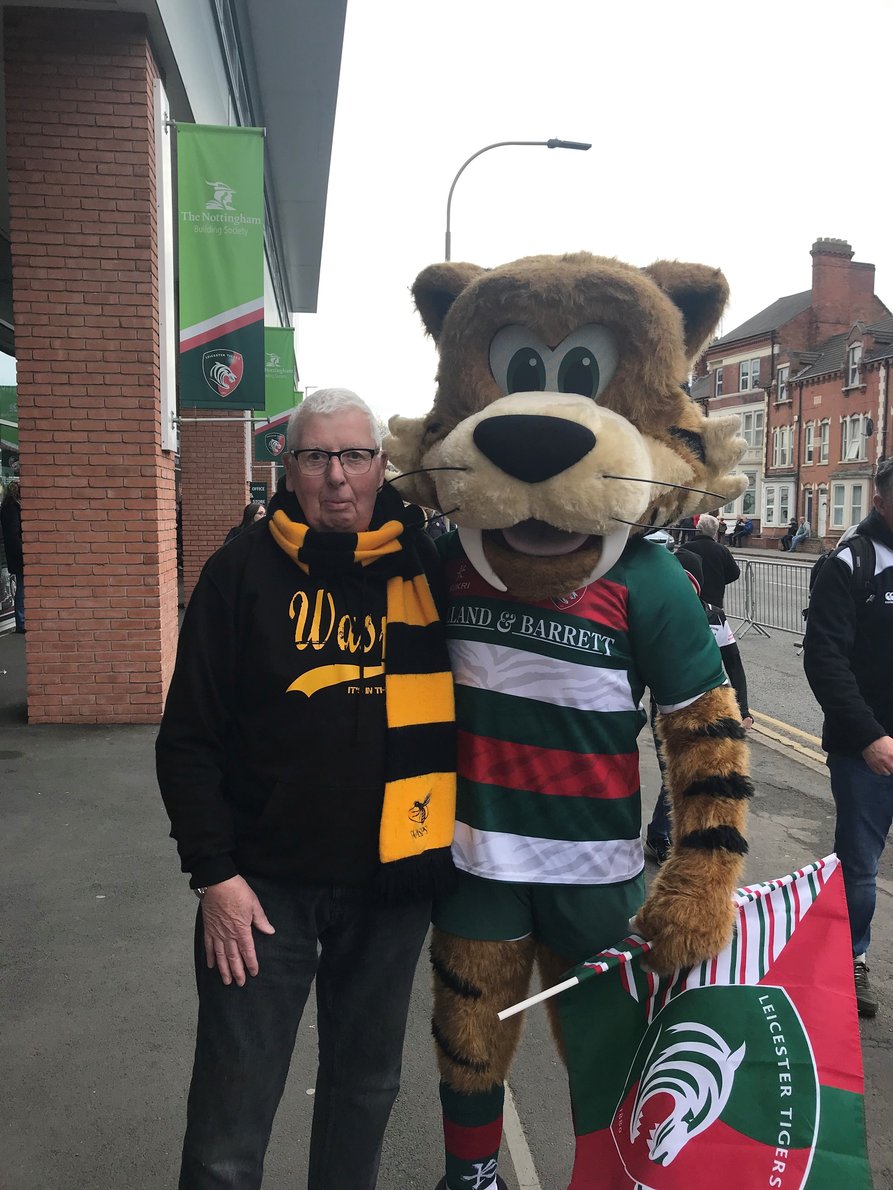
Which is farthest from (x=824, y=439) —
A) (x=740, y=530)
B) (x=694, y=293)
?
(x=694, y=293)

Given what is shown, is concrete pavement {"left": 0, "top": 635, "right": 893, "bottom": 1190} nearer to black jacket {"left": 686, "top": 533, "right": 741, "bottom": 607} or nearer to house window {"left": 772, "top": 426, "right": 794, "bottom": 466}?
black jacket {"left": 686, "top": 533, "right": 741, "bottom": 607}

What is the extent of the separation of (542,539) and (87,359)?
222 inches

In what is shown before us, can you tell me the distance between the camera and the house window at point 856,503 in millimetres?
37250

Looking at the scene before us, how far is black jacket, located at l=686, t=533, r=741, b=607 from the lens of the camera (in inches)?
238

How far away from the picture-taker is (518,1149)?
2.51 metres

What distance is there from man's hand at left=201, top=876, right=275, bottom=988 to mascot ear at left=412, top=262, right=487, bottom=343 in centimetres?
143

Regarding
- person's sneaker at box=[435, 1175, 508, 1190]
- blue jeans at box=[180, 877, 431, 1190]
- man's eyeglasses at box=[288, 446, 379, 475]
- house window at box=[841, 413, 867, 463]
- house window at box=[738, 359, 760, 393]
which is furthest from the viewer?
house window at box=[738, 359, 760, 393]

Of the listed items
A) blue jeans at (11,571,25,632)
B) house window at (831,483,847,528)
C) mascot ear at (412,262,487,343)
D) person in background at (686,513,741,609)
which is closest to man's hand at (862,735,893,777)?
mascot ear at (412,262,487,343)

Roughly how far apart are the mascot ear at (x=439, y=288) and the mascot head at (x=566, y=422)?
57 millimetres

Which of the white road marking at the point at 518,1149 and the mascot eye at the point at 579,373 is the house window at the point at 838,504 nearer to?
the white road marking at the point at 518,1149

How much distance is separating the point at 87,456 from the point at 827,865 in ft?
19.9

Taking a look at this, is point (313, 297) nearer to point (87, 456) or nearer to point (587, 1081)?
point (87, 456)

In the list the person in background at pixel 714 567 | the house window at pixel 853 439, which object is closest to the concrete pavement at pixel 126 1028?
the person in background at pixel 714 567

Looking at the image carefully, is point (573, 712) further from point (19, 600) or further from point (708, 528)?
point (19, 600)
